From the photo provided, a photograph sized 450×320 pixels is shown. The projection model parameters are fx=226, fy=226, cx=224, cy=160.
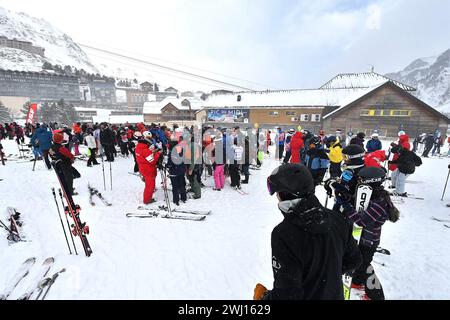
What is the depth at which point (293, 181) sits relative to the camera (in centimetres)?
161

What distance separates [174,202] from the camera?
23.9 feet

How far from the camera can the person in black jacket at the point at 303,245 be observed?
1501 millimetres

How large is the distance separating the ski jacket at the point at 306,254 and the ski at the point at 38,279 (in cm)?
394

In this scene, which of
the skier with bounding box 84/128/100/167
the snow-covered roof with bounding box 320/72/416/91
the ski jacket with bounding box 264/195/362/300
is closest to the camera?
the ski jacket with bounding box 264/195/362/300

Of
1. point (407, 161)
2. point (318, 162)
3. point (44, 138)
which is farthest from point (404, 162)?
point (44, 138)

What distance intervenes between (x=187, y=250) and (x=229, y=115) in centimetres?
3854

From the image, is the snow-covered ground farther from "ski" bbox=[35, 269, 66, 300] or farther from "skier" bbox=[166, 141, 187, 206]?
"skier" bbox=[166, 141, 187, 206]

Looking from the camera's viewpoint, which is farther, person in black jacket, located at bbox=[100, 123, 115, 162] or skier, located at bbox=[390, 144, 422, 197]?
person in black jacket, located at bbox=[100, 123, 115, 162]

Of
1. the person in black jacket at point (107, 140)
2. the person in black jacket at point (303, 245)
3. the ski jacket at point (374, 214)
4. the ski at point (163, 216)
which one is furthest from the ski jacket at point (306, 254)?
the person in black jacket at point (107, 140)

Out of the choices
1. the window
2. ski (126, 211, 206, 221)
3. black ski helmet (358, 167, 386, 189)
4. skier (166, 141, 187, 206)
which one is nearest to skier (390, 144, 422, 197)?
black ski helmet (358, 167, 386, 189)

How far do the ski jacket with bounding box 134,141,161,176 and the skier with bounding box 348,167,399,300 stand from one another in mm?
5438

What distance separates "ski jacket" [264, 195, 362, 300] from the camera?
4.91 ft

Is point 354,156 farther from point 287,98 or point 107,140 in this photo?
point 287,98
